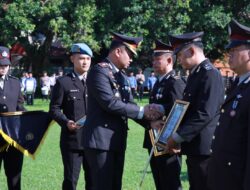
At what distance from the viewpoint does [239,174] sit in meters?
4.03

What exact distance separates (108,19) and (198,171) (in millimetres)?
27714

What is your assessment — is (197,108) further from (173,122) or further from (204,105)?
(173,122)

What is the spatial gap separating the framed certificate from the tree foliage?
25679 millimetres

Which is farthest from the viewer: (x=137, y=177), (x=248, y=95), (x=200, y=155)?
(x=137, y=177)

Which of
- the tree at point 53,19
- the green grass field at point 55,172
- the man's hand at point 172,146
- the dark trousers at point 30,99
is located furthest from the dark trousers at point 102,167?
the tree at point 53,19

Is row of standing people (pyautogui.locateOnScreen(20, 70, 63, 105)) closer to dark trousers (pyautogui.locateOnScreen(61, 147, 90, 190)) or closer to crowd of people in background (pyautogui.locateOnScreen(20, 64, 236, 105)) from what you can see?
crowd of people in background (pyautogui.locateOnScreen(20, 64, 236, 105))

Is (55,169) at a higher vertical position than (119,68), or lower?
lower

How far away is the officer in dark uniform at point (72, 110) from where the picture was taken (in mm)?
6426

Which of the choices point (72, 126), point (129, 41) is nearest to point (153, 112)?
point (129, 41)

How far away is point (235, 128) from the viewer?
3.99 metres

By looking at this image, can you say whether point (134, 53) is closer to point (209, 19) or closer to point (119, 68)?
point (119, 68)

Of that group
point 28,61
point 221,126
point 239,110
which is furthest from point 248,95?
point 28,61

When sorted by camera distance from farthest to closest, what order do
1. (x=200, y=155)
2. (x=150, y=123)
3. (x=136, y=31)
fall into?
(x=136, y=31), (x=150, y=123), (x=200, y=155)

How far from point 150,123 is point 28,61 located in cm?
3157
